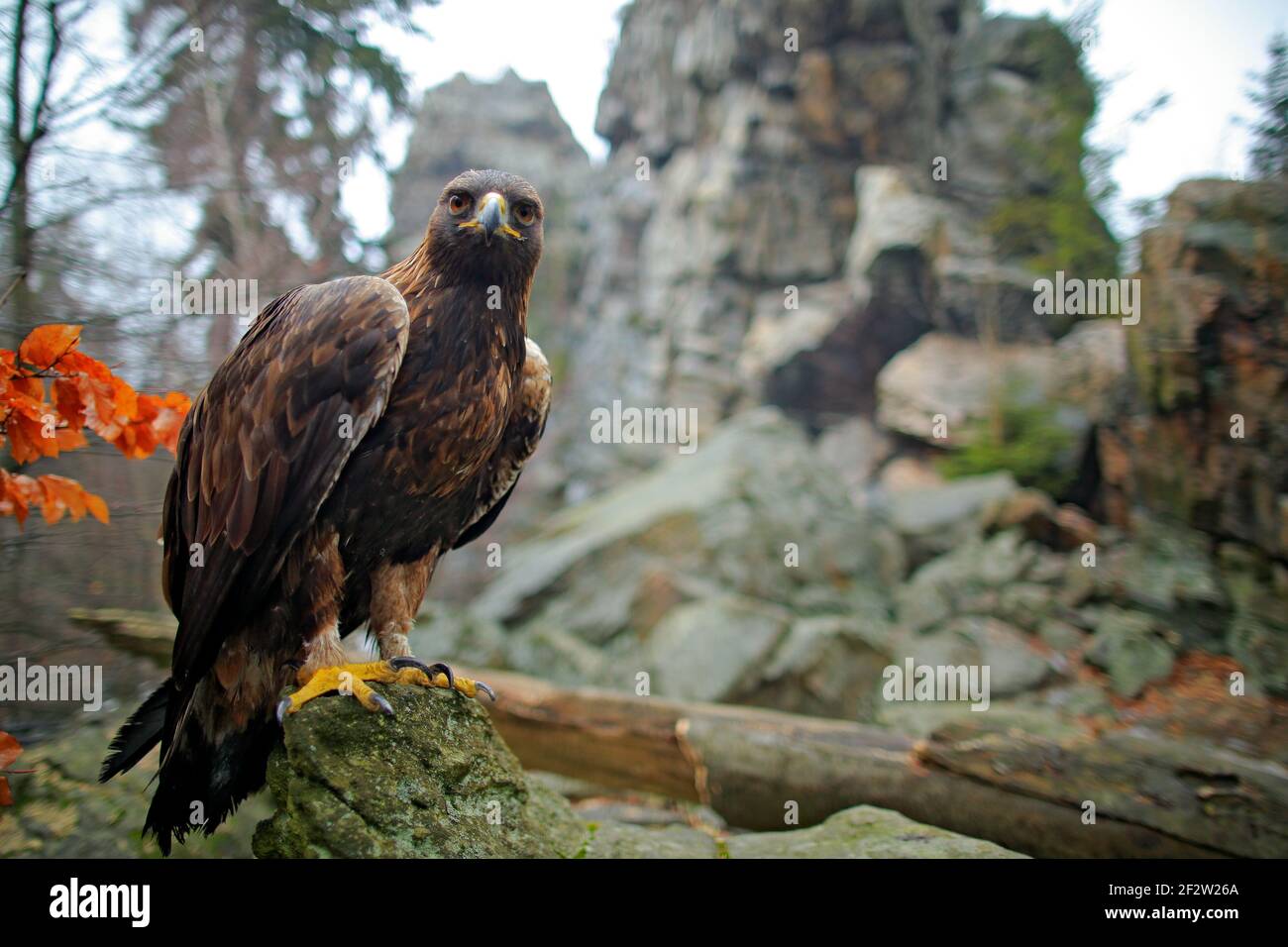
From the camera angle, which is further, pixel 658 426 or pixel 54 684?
pixel 658 426

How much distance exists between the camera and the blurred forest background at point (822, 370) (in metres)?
3.66

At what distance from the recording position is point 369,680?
2.39m

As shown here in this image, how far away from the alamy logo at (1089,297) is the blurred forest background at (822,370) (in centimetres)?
27

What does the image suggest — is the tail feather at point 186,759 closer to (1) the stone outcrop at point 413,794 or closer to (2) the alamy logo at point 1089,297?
(1) the stone outcrop at point 413,794

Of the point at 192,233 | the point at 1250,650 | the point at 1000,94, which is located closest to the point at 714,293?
the point at 1000,94

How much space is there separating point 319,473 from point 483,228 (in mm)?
916

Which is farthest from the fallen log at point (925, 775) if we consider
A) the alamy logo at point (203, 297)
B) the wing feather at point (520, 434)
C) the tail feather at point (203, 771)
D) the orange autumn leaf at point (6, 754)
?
the orange autumn leaf at point (6, 754)

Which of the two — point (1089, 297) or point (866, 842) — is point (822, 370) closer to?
point (1089, 297)

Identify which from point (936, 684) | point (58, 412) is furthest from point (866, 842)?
point (936, 684)

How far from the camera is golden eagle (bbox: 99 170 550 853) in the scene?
7.61 ft

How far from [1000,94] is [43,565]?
60.6ft
